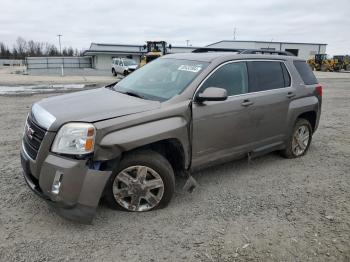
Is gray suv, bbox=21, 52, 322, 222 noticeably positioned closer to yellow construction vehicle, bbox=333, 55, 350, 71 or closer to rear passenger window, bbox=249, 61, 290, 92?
rear passenger window, bbox=249, 61, 290, 92

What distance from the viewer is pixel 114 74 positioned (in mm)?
33344

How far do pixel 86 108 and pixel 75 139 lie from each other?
0.50 m

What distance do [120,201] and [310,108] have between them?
3694 mm

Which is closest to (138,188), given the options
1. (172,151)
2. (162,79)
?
(172,151)

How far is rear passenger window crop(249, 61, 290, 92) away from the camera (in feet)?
15.8

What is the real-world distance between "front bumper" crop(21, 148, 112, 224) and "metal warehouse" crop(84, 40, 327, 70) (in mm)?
42863

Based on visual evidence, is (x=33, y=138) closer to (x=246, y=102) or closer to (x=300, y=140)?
(x=246, y=102)

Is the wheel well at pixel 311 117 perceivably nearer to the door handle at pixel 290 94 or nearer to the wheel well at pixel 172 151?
the door handle at pixel 290 94

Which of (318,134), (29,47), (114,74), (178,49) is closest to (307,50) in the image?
(178,49)

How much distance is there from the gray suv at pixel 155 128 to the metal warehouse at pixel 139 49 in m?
41.1

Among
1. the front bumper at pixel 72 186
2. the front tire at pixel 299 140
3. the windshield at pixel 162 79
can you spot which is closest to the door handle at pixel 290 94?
the front tire at pixel 299 140

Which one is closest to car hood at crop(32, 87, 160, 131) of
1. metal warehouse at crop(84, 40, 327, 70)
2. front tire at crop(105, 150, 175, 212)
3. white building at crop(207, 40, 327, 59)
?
front tire at crop(105, 150, 175, 212)

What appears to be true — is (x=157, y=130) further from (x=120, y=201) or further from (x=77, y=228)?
(x=77, y=228)

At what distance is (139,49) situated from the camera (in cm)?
5450
